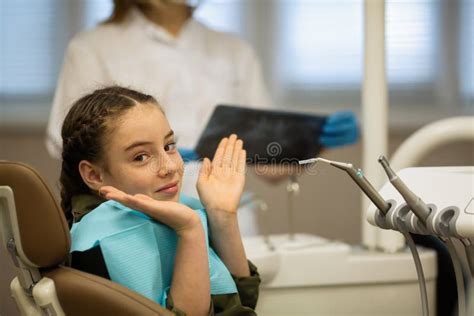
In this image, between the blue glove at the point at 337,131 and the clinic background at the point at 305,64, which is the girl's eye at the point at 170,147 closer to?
the blue glove at the point at 337,131

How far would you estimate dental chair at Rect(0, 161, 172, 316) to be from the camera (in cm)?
76

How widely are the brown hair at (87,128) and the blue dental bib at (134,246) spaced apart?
0.20 feet

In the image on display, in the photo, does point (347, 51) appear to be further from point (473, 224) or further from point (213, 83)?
point (473, 224)

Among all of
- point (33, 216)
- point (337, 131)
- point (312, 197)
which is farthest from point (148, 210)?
point (312, 197)

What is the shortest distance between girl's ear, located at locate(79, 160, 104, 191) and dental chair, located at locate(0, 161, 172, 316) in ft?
0.36

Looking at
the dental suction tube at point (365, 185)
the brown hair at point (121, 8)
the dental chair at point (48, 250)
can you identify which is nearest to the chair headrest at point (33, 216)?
the dental chair at point (48, 250)

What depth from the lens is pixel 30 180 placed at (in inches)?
30.0

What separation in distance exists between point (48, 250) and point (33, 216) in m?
0.04

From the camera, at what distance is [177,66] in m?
1.57

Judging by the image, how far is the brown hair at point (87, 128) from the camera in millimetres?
864

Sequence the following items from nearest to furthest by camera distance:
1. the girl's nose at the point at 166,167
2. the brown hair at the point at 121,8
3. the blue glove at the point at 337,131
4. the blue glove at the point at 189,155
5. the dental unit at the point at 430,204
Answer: the dental unit at the point at 430,204
the girl's nose at the point at 166,167
the blue glove at the point at 189,155
the blue glove at the point at 337,131
the brown hair at the point at 121,8

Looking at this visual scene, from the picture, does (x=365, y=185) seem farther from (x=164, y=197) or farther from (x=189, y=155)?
(x=189, y=155)

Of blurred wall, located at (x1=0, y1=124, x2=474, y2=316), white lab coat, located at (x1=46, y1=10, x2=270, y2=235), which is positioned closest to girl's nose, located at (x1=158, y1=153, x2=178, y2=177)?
white lab coat, located at (x1=46, y1=10, x2=270, y2=235)

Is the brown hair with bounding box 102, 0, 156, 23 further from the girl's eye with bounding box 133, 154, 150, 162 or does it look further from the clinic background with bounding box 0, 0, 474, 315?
the girl's eye with bounding box 133, 154, 150, 162
